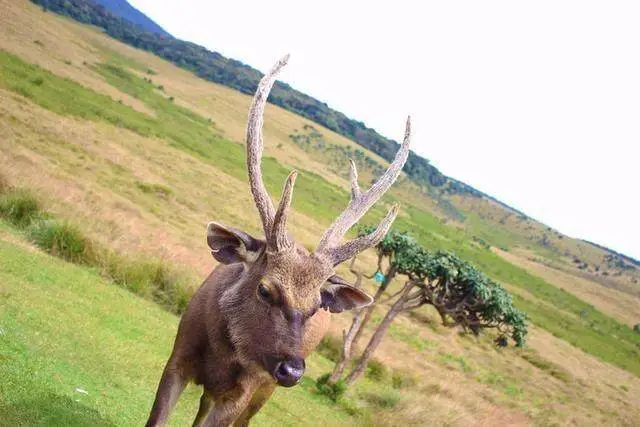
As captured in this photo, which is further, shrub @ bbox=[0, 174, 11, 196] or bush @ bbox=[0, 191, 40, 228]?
shrub @ bbox=[0, 174, 11, 196]

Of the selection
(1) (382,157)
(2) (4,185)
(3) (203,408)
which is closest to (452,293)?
(3) (203,408)

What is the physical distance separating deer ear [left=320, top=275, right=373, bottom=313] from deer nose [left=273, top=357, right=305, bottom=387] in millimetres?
1206

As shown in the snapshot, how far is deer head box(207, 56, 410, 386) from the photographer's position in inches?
189

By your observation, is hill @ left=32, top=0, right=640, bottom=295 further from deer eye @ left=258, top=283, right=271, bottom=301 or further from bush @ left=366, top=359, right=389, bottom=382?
deer eye @ left=258, top=283, right=271, bottom=301

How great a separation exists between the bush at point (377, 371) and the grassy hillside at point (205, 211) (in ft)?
3.28

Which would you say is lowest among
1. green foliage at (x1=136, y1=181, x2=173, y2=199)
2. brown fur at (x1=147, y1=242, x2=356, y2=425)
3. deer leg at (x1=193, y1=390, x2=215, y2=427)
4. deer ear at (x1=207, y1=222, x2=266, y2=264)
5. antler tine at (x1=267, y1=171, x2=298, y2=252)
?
green foliage at (x1=136, y1=181, x2=173, y2=199)

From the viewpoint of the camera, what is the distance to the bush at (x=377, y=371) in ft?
69.7

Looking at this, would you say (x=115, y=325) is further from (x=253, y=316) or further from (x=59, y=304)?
(x=253, y=316)

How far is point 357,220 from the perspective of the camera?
633 centimetres

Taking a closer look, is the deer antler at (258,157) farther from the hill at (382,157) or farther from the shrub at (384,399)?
the hill at (382,157)

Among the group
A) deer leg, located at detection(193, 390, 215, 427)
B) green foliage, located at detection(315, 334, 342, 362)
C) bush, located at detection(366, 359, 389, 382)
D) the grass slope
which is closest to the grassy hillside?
the grass slope

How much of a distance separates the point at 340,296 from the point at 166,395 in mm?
1955

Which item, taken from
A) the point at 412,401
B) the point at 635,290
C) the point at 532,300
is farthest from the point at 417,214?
the point at 412,401

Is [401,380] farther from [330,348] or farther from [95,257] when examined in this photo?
[95,257]
